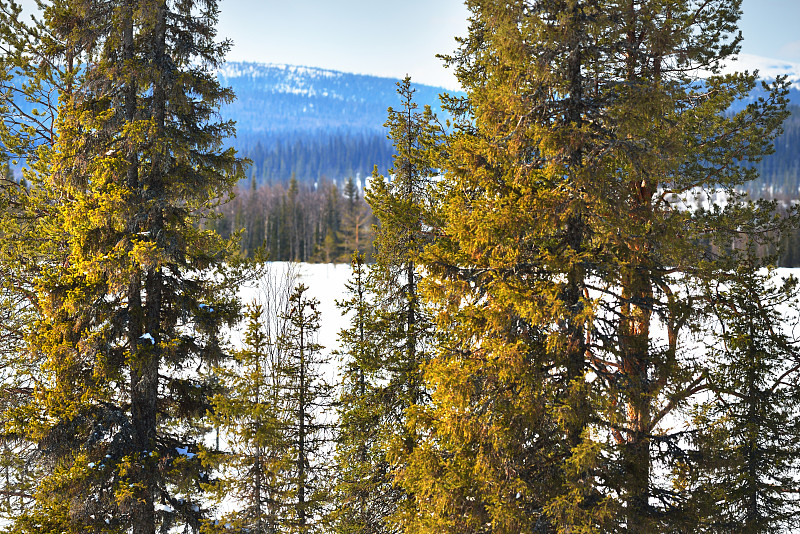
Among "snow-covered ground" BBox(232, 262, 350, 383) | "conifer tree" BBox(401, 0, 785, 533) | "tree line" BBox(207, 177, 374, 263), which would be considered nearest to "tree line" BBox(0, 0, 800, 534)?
"conifer tree" BBox(401, 0, 785, 533)

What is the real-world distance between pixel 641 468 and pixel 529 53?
5319 mm

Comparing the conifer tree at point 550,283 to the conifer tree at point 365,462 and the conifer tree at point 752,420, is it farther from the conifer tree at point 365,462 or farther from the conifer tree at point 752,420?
the conifer tree at point 365,462

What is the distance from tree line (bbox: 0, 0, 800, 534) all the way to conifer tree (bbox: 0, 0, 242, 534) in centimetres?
4

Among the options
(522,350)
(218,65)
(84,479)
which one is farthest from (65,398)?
(522,350)

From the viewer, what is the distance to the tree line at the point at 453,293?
23.6 feet

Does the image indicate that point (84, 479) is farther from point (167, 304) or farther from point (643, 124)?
point (643, 124)

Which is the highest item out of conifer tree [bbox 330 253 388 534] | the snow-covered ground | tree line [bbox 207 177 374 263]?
tree line [bbox 207 177 374 263]

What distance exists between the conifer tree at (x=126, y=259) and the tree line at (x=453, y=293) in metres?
0.04

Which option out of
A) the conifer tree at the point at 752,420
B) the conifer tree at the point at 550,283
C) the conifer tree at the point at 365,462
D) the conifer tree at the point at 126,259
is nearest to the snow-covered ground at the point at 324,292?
the conifer tree at the point at 365,462

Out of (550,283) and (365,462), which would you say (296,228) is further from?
(550,283)

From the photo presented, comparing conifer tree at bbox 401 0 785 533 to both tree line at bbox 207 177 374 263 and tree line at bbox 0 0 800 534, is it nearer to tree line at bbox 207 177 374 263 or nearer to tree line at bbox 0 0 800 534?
tree line at bbox 0 0 800 534

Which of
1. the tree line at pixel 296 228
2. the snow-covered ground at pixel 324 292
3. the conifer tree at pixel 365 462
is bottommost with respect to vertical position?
the conifer tree at pixel 365 462

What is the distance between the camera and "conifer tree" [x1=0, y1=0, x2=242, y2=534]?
30.3 ft

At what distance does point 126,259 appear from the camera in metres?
9.29
